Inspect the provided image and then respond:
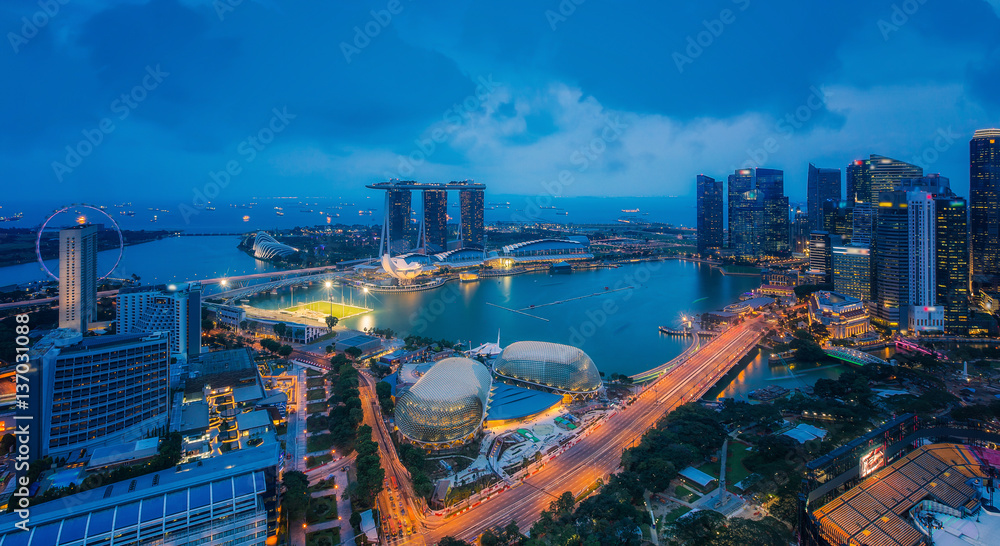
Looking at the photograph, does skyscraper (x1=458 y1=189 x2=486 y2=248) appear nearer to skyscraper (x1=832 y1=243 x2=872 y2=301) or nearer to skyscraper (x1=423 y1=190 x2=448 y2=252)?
skyscraper (x1=423 y1=190 x2=448 y2=252)

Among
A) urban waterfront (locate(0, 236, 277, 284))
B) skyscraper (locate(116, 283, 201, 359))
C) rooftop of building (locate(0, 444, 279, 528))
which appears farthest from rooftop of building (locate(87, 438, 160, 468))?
urban waterfront (locate(0, 236, 277, 284))

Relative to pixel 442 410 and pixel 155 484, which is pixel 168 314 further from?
pixel 155 484

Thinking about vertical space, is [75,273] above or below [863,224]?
below

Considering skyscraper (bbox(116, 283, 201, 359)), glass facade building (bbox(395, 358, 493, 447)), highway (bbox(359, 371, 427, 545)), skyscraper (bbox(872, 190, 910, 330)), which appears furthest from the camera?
skyscraper (bbox(872, 190, 910, 330))

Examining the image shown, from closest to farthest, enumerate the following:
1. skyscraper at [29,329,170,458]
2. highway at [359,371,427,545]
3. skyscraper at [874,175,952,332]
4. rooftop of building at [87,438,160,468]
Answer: highway at [359,371,427,545]
rooftop of building at [87,438,160,468]
skyscraper at [29,329,170,458]
skyscraper at [874,175,952,332]

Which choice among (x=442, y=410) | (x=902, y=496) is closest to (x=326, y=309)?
(x=442, y=410)

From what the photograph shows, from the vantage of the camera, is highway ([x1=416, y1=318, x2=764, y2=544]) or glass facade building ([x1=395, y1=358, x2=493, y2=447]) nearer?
highway ([x1=416, y1=318, x2=764, y2=544])

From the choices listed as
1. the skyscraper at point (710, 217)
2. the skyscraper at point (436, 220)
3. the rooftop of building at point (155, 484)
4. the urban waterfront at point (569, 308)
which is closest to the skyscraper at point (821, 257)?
the urban waterfront at point (569, 308)
